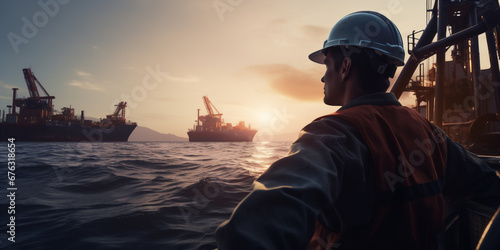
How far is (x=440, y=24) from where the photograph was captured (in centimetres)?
696

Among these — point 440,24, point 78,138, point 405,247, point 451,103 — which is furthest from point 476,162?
point 78,138

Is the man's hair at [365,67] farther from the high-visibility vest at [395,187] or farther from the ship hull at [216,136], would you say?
the ship hull at [216,136]

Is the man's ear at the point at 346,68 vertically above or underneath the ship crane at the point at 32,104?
underneath

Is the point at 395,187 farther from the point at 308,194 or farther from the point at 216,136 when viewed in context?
the point at 216,136

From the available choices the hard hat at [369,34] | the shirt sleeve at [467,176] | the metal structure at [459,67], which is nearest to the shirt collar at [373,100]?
the hard hat at [369,34]

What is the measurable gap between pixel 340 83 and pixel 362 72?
12 cm

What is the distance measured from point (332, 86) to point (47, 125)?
65516 mm

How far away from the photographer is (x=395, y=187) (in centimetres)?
94

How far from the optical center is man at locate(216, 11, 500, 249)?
647 mm

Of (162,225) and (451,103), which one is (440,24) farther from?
(451,103)

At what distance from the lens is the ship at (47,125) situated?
4928 cm

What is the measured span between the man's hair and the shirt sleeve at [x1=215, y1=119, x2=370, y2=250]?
526mm

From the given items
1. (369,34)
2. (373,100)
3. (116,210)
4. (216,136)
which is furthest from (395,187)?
(216,136)

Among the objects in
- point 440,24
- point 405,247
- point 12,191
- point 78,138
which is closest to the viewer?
point 405,247
